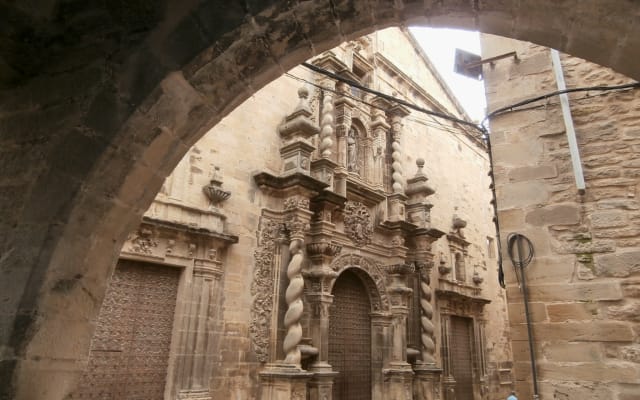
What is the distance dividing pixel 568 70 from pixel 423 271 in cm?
638

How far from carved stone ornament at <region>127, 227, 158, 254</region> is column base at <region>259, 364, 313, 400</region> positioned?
2466 millimetres

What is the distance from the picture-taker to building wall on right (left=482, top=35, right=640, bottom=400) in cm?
354

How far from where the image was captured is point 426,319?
9734 millimetres

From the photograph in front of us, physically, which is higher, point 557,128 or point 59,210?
point 557,128

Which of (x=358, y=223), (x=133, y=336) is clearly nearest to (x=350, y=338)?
(x=358, y=223)

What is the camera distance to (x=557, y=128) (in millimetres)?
4227

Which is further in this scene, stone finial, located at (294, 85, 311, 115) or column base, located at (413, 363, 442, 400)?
column base, located at (413, 363, 442, 400)

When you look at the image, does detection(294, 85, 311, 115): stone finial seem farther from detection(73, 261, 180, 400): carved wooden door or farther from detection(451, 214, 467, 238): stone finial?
detection(451, 214, 467, 238): stone finial

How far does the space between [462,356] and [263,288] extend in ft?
22.7

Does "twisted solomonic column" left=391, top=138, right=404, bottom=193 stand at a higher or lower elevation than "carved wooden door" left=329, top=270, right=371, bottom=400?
higher

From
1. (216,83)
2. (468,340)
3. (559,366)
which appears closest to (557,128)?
(559,366)

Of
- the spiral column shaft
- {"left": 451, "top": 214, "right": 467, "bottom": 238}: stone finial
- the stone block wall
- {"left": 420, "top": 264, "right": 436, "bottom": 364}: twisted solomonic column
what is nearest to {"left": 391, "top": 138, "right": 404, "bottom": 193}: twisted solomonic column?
the stone block wall

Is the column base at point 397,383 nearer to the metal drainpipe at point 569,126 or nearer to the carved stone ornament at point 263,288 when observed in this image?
the carved stone ornament at point 263,288

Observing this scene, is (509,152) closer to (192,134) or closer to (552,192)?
(552,192)
